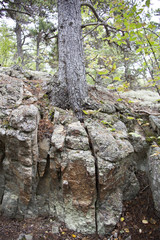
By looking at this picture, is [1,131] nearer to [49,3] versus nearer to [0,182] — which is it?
[0,182]

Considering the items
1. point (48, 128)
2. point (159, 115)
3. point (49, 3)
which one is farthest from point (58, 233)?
point (49, 3)

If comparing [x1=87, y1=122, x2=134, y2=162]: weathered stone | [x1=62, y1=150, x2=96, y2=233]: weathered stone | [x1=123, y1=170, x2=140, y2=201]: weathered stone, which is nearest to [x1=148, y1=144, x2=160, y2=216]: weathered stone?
[x1=123, y1=170, x2=140, y2=201]: weathered stone

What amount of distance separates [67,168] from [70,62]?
121 inches

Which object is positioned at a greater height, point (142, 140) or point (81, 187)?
point (142, 140)

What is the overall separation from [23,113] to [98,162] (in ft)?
6.66

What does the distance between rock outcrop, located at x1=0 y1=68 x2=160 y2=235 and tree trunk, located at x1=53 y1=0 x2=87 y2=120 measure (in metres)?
0.77

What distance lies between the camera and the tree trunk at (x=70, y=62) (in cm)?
450

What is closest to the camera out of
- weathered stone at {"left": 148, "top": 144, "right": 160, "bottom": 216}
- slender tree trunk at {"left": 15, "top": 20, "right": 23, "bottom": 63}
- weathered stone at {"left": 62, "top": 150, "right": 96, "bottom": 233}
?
weathered stone at {"left": 62, "top": 150, "right": 96, "bottom": 233}

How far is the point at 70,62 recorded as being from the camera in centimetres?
458

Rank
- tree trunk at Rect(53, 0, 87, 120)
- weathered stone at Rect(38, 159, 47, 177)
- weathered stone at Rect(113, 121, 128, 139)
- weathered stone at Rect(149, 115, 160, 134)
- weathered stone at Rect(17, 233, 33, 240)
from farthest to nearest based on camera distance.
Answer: tree trunk at Rect(53, 0, 87, 120)
weathered stone at Rect(149, 115, 160, 134)
weathered stone at Rect(113, 121, 128, 139)
weathered stone at Rect(38, 159, 47, 177)
weathered stone at Rect(17, 233, 33, 240)

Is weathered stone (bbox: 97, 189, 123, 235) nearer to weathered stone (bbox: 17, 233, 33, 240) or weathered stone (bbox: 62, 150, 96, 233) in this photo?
weathered stone (bbox: 62, 150, 96, 233)

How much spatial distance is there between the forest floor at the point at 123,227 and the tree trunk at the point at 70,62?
286 centimetres

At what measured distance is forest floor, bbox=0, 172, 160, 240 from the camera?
3.16 meters

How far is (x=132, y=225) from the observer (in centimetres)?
329
